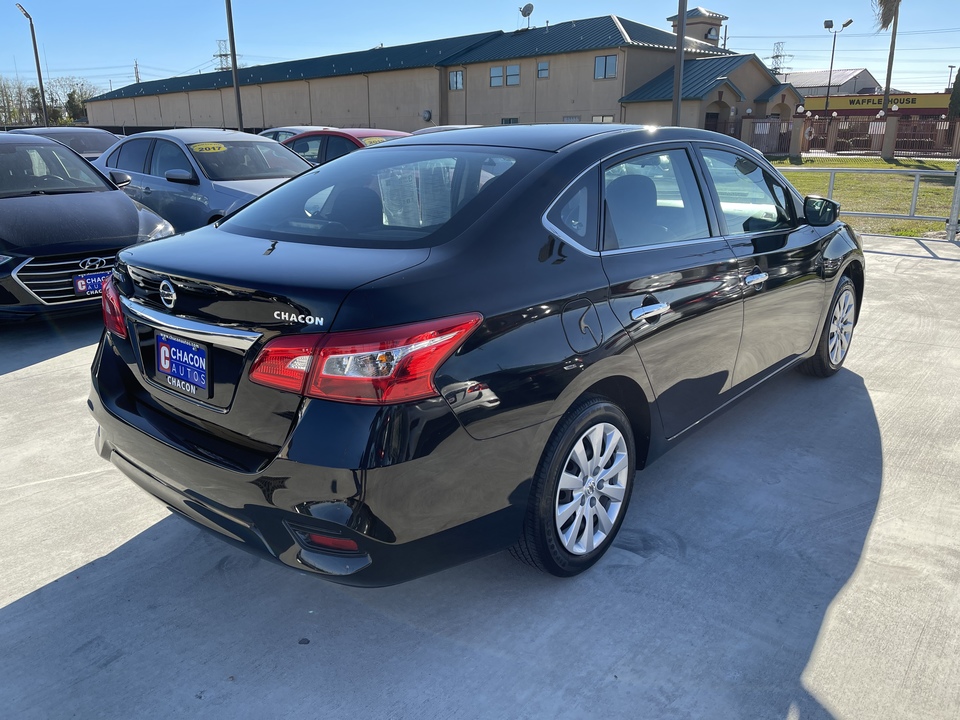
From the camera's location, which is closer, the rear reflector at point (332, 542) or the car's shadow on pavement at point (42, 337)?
the rear reflector at point (332, 542)

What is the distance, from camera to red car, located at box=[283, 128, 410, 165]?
12555 mm

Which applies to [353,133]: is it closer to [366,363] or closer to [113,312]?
[113,312]

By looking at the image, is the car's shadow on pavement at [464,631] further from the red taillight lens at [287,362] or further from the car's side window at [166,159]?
the car's side window at [166,159]

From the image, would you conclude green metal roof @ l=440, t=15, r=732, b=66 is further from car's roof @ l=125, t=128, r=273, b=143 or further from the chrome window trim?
the chrome window trim

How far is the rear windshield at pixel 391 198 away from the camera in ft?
9.12

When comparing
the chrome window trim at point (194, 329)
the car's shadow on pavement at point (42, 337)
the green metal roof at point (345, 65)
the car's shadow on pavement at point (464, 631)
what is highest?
the green metal roof at point (345, 65)

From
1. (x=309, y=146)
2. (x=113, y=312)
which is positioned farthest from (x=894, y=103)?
(x=113, y=312)

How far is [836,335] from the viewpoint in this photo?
5207mm

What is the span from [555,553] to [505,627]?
0.32m

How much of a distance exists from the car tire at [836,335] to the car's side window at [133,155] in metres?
8.43

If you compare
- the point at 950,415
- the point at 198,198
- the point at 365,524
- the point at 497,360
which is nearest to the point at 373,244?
the point at 497,360

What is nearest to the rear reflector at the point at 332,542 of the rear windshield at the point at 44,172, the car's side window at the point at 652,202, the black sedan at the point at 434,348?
the black sedan at the point at 434,348

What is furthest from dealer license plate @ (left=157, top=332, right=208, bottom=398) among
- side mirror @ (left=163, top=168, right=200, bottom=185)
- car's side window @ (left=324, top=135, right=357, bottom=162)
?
car's side window @ (left=324, top=135, right=357, bottom=162)

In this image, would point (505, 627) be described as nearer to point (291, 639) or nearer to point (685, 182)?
point (291, 639)
